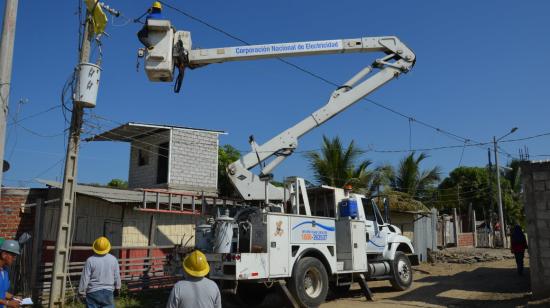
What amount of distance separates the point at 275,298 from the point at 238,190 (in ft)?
11.1

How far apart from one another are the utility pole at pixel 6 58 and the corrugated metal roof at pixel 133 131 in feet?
40.0

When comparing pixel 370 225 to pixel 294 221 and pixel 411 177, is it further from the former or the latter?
pixel 411 177

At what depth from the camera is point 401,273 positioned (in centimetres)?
1344

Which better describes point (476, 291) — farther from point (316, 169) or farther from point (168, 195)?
point (316, 169)

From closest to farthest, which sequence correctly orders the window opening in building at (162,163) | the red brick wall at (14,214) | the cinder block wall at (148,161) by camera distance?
the red brick wall at (14,214) → the window opening in building at (162,163) → the cinder block wall at (148,161)

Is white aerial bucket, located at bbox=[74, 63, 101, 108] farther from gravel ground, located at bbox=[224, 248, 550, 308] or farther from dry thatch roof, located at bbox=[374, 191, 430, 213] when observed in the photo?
dry thatch roof, located at bbox=[374, 191, 430, 213]

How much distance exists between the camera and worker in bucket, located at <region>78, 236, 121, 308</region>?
23.4 ft

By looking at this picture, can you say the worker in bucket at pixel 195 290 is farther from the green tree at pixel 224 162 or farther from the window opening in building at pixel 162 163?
the green tree at pixel 224 162

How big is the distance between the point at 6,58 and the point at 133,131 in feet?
45.2

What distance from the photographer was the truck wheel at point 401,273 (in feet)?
43.3

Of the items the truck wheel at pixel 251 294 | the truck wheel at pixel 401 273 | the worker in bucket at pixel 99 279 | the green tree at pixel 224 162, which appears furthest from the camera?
the green tree at pixel 224 162

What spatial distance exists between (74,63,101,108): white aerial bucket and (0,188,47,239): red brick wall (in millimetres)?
6593

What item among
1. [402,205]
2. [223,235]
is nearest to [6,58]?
[223,235]

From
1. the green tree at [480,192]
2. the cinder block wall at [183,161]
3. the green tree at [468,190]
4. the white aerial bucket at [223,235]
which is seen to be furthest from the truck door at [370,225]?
the green tree at [468,190]
